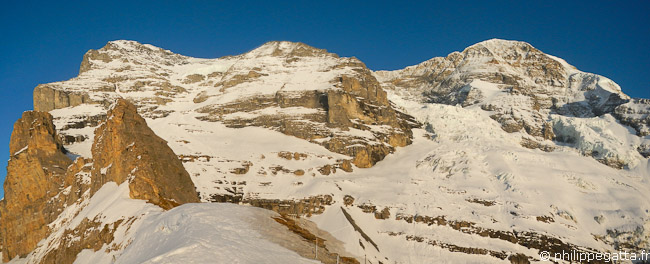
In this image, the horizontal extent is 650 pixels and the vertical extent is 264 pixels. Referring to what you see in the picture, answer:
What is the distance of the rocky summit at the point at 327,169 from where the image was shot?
4036 centimetres

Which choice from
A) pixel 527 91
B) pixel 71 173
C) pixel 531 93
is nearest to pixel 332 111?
pixel 71 173

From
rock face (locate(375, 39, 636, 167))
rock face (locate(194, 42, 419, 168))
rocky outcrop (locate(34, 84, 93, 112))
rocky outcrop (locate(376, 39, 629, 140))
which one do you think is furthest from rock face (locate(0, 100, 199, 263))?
rocky outcrop (locate(376, 39, 629, 140))

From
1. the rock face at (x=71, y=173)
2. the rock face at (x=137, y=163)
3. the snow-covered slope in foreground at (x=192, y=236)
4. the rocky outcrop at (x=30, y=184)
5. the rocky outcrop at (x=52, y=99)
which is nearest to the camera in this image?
the snow-covered slope in foreground at (x=192, y=236)

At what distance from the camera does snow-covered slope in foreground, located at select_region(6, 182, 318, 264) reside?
24328mm

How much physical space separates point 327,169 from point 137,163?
225ft

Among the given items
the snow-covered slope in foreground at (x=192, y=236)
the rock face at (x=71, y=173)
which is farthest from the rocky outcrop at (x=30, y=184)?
the snow-covered slope in foreground at (x=192, y=236)

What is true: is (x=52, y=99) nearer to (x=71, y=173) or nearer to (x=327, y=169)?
(x=71, y=173)

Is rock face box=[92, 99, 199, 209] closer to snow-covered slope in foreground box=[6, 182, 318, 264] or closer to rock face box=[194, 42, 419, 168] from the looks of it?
snow-covered slope in foreground box=[6, 182, 318, 264]

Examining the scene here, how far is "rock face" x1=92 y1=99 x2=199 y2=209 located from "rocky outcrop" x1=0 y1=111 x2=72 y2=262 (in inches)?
1008

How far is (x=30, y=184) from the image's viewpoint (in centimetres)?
8388

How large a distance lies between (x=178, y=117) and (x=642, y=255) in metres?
125

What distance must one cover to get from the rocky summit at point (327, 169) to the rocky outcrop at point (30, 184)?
0.90 feet

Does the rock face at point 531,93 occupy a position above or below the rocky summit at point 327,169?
above

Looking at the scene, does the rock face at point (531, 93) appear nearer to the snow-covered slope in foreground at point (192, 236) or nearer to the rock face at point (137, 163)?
the rock face at point (137, 163)
